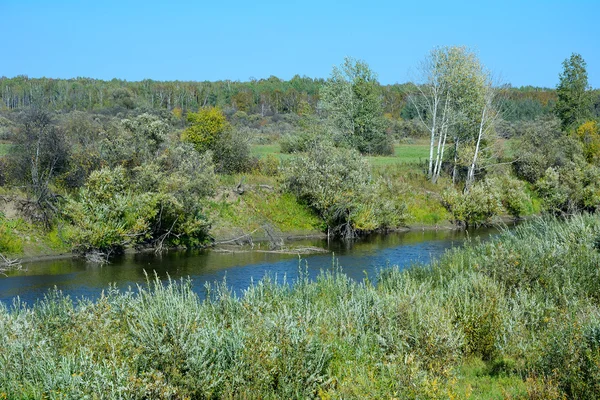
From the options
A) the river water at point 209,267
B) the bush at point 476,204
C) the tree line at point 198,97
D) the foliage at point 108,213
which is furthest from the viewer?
the tree line at point 198,97

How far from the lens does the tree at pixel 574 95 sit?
6456cm

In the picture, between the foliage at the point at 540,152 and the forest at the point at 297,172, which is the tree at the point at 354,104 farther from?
the foliage at the point at 540,152

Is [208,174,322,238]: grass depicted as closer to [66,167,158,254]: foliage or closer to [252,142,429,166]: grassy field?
[66,167,158,254]: foliage

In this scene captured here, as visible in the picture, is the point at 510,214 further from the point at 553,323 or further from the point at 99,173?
the point at 553,323

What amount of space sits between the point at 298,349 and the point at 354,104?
154 feet

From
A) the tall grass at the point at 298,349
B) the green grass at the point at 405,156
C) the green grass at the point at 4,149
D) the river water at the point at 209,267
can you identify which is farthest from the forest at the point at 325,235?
the green grass at the point at 4,149

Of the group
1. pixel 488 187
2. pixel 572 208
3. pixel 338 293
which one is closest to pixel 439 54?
pixel 488 187

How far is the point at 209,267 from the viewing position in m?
29.7

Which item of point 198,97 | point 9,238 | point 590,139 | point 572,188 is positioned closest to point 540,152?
point 572,188

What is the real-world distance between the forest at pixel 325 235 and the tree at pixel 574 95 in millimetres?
185

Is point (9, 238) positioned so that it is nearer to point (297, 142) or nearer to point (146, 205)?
point (146, 205)

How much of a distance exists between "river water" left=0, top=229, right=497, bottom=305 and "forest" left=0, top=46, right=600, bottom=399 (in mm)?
1374

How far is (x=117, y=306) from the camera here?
549 inches

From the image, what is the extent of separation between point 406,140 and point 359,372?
72.9m
